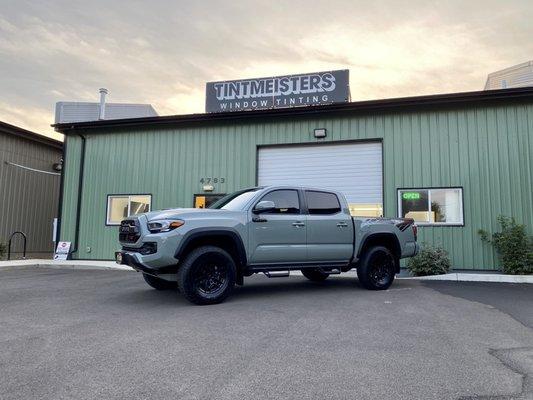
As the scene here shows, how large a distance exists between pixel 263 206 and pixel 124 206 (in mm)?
10263

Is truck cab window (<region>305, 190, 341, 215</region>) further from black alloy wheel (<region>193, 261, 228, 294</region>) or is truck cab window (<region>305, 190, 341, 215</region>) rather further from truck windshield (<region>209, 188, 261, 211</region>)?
black alloy wheel (<region>193, 261, 228, 294</region>)

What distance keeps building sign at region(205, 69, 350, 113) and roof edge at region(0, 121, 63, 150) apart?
7869 mm

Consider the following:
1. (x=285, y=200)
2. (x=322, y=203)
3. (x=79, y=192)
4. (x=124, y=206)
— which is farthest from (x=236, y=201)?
(x=79, y=192)

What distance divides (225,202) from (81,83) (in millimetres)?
13020

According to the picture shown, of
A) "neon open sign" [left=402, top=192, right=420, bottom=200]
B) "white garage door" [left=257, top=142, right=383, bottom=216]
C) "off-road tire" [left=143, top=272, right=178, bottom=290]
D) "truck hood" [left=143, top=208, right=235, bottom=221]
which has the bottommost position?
"off-road tire" [left=143, top=272, right=178, bottom=290]

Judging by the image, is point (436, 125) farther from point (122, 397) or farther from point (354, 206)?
point (122, 397)

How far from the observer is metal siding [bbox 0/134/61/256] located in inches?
711

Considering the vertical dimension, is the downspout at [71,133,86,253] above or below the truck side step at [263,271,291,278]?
above

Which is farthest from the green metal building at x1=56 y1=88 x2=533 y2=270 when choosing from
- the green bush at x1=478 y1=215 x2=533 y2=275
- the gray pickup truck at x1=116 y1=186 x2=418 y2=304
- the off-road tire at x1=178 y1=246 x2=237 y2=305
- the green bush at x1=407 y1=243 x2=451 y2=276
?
the off-road tire at x1=178 y1=246 x2=237 y2=305

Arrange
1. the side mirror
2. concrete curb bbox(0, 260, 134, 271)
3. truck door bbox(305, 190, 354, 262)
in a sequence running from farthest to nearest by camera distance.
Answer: concrete curb bbox(0, 260, 134, 271) → truck door bbox(305, 190, 354, 262) → the side mirror

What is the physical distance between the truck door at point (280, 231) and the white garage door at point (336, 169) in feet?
18.7

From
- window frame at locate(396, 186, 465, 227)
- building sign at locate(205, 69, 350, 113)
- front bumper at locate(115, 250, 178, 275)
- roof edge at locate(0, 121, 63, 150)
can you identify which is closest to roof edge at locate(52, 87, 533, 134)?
building sign at locate(205, 69, 350, 113)

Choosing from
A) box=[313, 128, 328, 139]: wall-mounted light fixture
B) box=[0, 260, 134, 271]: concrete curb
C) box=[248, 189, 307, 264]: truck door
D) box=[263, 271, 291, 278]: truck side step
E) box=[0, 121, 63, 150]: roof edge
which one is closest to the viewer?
box=[248, 189, 307, 264]: truck door

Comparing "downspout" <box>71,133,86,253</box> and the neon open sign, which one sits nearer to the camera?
the neon open sign
